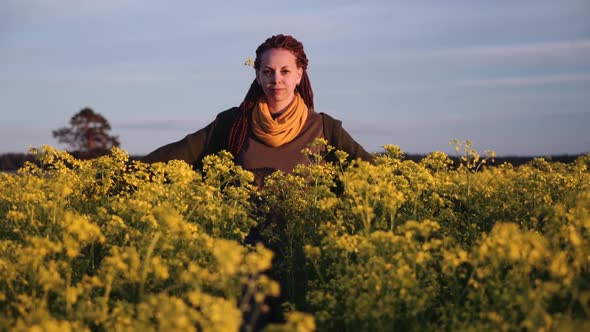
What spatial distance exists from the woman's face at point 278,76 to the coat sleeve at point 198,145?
711 mm

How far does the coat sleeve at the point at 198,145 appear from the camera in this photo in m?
8.37

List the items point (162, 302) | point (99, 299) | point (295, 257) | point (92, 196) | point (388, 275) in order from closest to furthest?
point (162, 302) → point (99, 299) → point (388, 275) → point (295, 257) → point (92, 196)

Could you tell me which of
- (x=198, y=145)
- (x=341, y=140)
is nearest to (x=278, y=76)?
(x=341, y=140)

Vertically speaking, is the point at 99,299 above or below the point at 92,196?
below

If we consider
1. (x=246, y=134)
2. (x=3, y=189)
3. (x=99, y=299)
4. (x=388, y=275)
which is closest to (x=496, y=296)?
(x=388, y=275)

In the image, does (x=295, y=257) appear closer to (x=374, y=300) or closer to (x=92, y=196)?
(x=374, y=300)

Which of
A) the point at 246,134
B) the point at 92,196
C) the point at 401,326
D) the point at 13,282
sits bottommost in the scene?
the point at 401,326

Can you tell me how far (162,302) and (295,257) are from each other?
2.71 metres

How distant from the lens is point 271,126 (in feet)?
25.9

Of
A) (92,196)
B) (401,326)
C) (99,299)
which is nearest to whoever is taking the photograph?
(99,299)

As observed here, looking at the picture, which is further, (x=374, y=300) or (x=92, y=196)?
(x=92, y=196)

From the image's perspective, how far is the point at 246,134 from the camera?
8.17 meters

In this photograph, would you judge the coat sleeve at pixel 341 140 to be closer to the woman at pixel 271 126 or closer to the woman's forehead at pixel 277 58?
the woman at pixel 271 126

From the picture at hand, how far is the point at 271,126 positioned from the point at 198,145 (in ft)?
3.69
